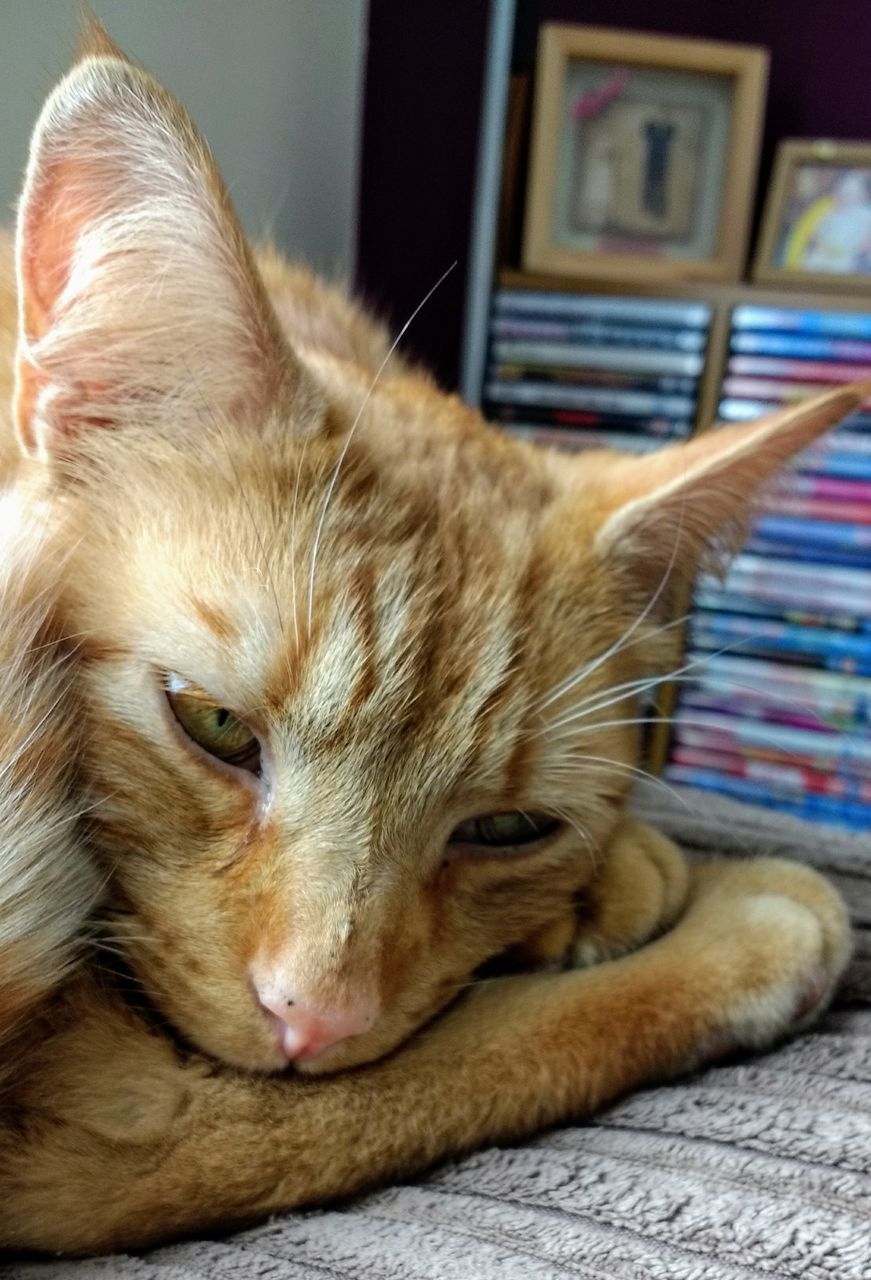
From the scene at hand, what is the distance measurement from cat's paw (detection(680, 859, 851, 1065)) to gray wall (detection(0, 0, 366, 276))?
1.10 meters

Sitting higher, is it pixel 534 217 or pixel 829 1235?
pixel 534 217

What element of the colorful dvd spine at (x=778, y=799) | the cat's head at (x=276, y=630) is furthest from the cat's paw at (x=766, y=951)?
the colorful dvd spine at (x=778, y=799)

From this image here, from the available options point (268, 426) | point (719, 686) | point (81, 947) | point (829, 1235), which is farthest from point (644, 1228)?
point (719, 686)

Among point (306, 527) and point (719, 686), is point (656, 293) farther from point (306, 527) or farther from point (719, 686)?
point (306, 527)

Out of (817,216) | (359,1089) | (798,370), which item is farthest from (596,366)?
(359,1089)

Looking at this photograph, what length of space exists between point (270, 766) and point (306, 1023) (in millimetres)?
184

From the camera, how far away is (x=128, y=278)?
0.87 meters

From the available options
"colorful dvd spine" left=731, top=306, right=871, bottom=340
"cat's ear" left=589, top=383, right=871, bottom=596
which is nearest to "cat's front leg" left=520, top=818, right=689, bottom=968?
"cat's ear" left=589, top=383, right=871, bottom=596

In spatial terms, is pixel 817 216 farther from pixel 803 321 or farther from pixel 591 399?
pixel 591 399

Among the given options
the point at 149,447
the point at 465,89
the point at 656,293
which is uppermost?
the point at 465,89

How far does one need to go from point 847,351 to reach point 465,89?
123cm

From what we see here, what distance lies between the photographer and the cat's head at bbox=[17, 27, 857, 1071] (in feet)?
2.58

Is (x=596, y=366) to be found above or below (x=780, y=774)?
above

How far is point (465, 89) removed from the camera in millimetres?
2840
